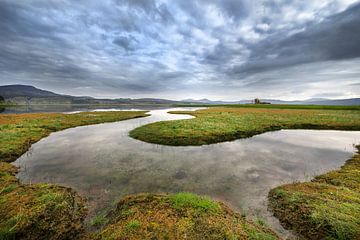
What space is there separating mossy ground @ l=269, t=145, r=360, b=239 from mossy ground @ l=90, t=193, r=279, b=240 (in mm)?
1771

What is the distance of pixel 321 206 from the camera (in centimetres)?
746

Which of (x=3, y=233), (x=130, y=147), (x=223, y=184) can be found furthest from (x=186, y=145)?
(x=3, y=233)

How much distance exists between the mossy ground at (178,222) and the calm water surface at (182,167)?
50.9 inches

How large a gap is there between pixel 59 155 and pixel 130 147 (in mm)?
6793

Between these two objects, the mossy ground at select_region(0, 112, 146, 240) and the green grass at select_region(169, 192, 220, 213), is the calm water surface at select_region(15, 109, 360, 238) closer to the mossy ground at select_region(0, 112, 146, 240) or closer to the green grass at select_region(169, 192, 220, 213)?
the mossy ground at select_region(0, 112, 146, 240)

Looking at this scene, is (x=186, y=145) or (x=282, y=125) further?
(x=282, y=125)

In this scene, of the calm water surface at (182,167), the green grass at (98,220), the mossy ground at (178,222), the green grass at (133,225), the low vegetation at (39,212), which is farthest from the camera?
the calm water surface at (182,167)

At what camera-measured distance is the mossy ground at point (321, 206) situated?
628 cm

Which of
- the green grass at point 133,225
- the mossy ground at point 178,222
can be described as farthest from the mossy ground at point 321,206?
the green grass at point 133,225

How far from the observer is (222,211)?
748 cm

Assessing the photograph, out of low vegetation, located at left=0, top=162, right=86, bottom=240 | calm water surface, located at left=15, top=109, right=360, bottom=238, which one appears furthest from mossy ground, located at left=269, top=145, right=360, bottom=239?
low vegetation, located at left=0, top=162, right=86, bottom=240

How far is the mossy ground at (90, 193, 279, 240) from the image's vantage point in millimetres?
5998

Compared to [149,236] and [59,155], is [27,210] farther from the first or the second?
[59,155]

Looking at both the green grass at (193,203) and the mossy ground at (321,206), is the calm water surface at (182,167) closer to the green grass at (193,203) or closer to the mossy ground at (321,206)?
the mossy ground at (321,206)
